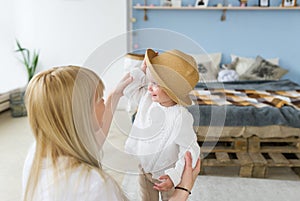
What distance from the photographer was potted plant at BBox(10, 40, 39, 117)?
3.69 meters

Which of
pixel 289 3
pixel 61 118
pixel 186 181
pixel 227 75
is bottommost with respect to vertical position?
pixel 227 75

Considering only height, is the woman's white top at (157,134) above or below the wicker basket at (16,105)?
above

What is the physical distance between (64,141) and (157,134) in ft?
1.30

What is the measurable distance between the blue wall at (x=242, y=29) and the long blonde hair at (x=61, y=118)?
364 centimetres

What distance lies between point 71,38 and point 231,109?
247cm

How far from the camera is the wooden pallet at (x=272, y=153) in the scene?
2225 mm

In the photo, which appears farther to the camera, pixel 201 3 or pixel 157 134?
pixel 201 3

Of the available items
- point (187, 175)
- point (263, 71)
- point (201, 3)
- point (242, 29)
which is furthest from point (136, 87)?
point (242, 29)

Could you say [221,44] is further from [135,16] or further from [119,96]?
[119,96]

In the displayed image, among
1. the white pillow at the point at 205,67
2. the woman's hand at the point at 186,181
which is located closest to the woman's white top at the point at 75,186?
the woman's hand at the point at 186,181

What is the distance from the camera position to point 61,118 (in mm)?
826

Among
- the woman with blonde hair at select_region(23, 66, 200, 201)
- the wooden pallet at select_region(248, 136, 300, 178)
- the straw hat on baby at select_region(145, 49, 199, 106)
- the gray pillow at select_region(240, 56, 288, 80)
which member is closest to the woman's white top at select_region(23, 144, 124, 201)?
the woman with blonde hair at select_region(23, 66, 200, 201)

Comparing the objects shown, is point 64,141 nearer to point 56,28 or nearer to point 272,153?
point 272,153

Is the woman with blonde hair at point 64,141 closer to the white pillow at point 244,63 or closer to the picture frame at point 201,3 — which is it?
the white pillow at point 244,63
